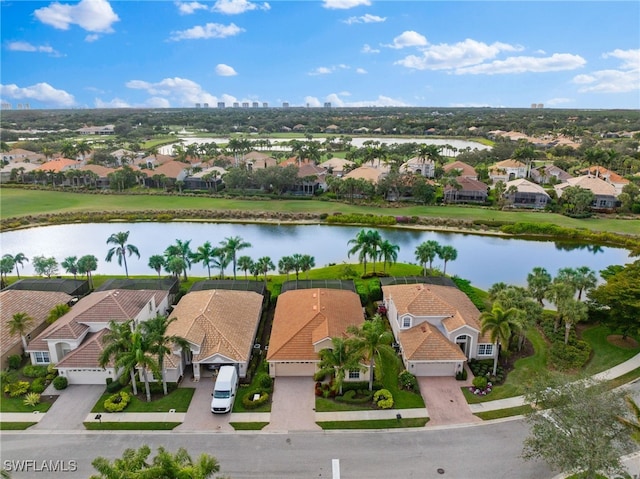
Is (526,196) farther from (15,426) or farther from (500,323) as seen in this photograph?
(15,426)

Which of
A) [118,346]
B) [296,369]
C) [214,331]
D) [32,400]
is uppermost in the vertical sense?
[118,346]

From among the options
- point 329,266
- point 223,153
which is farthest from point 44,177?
point 329,266

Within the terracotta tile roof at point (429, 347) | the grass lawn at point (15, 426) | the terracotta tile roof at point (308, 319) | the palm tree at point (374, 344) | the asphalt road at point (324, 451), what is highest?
the palm tree at point (374, 344)

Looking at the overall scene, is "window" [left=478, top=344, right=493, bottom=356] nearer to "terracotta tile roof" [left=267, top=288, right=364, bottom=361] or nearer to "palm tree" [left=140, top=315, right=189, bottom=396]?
"terracotta tile roof" [left=267, top=288, right=364, bottom=361]

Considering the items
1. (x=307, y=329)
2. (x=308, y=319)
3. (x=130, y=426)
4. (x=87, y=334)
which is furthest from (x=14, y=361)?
(x=308, y=319)

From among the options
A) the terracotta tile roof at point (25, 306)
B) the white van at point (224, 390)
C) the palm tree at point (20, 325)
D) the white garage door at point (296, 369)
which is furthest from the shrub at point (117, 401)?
the terracotta tile roof at point (25, 306)

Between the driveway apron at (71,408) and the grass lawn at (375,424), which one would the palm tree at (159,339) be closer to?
the driveway apron at (71,408)

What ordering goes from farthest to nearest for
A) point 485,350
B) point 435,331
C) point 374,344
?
point 485,350 → point 435,331 → point 374,344
